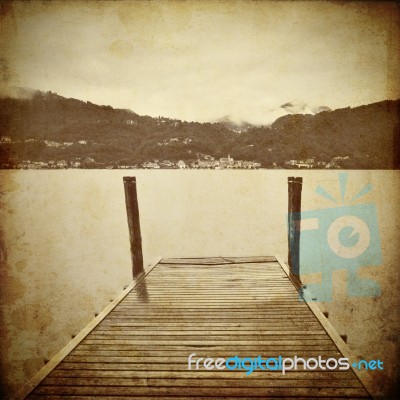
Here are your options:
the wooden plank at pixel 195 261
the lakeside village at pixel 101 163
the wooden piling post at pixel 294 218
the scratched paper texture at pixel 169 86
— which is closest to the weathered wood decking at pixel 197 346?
the scratched paper texture at pixel 169 86

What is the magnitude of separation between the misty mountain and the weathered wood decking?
11.4ft

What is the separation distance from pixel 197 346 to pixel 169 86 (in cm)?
893

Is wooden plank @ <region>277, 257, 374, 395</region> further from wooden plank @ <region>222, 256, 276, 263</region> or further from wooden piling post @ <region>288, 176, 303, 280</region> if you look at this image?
wooden plank @ <region>222, 256, 276, 263</region>

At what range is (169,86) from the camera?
991 cm

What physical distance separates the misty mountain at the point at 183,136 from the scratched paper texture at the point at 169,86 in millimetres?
425

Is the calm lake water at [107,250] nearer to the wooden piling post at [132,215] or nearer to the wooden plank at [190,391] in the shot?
the wooden plank at [190,391]

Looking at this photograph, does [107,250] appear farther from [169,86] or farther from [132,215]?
[132,215]

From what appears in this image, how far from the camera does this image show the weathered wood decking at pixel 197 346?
2199mm

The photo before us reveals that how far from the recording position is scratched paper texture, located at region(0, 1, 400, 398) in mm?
4734

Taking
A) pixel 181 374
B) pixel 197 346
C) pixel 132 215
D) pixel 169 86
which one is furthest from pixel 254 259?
pixel 169 86

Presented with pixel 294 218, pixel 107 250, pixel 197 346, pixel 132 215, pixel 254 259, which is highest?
pixel 132 215

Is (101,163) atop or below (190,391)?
atop

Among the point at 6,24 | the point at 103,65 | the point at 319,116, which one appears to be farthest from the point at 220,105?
the point at 6,24

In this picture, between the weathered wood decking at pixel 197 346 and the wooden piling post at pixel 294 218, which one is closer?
the weathered wood decking at pixel 197 346
